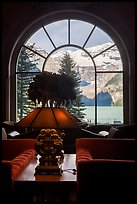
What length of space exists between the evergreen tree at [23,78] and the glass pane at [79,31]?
3.88 ft

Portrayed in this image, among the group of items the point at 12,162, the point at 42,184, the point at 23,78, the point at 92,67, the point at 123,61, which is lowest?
the point at 42,184

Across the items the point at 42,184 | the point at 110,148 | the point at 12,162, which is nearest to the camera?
the point at 42,184

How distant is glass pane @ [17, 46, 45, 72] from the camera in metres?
8.61

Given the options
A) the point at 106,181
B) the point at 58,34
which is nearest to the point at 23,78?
the point at 58,34

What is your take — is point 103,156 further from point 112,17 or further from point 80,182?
point 112,17

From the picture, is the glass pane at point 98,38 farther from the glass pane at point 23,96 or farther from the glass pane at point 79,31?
the glass pane at point 23,96

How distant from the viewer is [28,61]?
8.66m

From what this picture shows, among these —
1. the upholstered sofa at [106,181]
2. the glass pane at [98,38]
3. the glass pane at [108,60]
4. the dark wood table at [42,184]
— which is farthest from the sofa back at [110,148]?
the glass pane at [98,38]

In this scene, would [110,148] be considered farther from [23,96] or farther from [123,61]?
[23,96]

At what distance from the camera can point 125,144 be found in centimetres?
389

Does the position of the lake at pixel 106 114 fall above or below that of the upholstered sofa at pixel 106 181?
above

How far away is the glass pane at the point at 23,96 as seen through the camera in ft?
28.3

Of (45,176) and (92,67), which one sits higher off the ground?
(92,67)

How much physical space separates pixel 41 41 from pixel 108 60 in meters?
1.86
